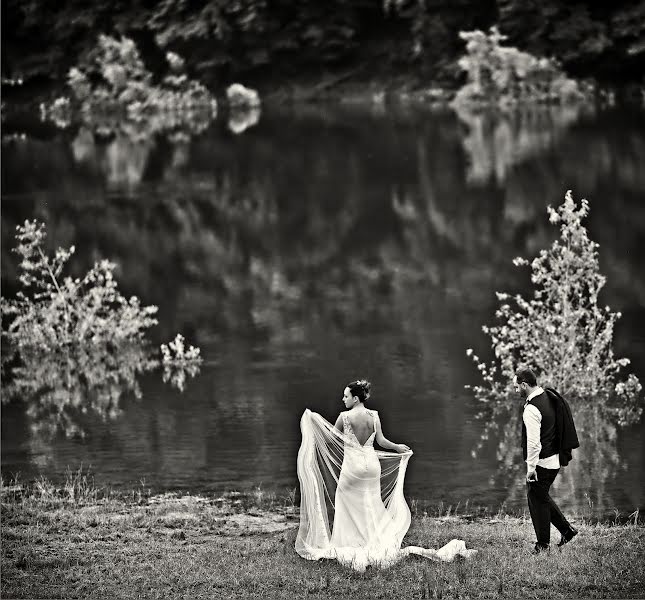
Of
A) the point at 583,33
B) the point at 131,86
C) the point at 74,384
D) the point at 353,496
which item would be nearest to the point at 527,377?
the point at 353,496

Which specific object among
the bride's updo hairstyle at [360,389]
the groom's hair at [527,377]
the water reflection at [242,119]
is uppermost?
the water reflection at [242,119]

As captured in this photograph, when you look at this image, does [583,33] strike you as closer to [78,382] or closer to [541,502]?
[78,382]

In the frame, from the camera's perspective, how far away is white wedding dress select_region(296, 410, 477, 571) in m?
10.2

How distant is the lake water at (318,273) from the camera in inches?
584

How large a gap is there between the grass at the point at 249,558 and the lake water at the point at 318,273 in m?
1.25

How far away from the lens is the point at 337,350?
19.7 meters

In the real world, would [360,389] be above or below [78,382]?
above

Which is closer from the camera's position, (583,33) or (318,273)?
(318,273)

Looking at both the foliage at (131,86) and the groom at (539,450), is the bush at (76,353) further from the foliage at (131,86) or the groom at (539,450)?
the foliage at (131,86)

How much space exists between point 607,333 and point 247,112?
1807 inches

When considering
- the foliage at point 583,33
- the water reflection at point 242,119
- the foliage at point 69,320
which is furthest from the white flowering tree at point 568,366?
the foliage at point 583,33

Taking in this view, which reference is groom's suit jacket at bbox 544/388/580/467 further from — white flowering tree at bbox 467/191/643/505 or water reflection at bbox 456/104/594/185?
water reflection at bbox 456/104/594/185

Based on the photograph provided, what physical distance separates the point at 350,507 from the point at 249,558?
0.85m

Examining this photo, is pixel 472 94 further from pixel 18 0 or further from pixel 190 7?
pixel 18 0
